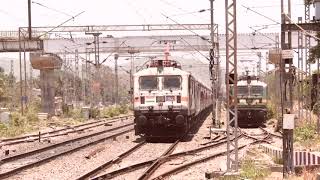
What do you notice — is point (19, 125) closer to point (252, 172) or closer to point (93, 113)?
point (93, 113)

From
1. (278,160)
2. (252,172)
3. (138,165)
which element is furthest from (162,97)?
(252,172)

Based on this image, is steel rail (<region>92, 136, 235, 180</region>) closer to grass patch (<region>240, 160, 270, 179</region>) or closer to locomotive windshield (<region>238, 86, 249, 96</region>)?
grass patch (<region>240, 160, 270, 179</region>)

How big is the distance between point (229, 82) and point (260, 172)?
2221 millimetres

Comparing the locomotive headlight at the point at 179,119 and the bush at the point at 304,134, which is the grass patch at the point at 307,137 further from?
the locomotive headlight at the point at 179,119

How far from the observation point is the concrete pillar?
51.2 m

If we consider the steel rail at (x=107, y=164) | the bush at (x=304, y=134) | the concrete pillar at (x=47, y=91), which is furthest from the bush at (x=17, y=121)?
the bush at (x=304, y=134)

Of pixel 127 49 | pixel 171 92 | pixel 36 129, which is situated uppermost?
pixel 127 49

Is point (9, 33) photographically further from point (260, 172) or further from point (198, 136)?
point (260, 172)

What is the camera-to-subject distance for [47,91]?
51.9 metres

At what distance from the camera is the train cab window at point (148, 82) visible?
24297 mm

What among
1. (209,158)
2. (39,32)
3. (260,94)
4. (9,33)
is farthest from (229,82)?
(9,33)

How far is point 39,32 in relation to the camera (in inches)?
1971

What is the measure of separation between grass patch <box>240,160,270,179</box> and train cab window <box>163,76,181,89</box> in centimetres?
945

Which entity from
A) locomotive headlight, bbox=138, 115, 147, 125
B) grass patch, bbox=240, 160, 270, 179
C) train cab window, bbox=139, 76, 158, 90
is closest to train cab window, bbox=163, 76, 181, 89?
train cab window, bbox=139, 76, 158, 90
